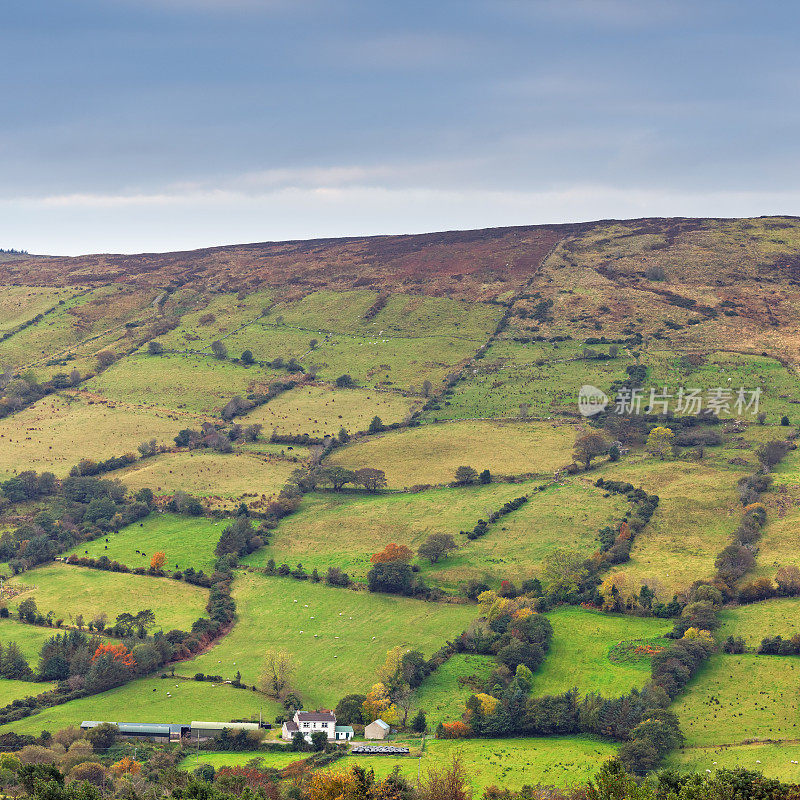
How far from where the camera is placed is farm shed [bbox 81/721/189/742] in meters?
78.3

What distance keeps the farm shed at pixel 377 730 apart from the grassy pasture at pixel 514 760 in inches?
153

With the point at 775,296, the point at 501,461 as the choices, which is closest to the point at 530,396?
the point at 501,461

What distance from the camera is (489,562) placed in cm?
10894

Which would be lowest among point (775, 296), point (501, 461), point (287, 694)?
point (287, 694)

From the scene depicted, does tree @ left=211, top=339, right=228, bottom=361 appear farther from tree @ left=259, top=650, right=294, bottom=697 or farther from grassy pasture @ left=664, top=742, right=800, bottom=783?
grassy pasture @ left=664, top=742, right=800, bottom=783

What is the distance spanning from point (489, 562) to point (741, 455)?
167 feet

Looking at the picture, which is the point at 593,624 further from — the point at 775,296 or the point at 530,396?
the point at 775,296

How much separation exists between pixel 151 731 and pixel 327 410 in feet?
296

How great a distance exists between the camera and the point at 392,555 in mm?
108500

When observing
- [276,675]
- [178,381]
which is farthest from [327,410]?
[276,675]

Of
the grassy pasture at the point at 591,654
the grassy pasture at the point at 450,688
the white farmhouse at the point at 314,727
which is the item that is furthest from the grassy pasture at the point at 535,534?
the white farmhouse at the point at 314,727

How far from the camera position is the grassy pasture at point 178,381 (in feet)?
570

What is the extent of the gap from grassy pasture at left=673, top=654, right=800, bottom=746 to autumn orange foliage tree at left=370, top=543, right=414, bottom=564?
38.9 metres

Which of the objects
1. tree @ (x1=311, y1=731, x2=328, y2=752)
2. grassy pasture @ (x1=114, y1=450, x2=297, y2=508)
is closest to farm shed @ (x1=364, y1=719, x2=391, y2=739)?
tree @ (x1=311, y1=731, x2=328, y2=752)
